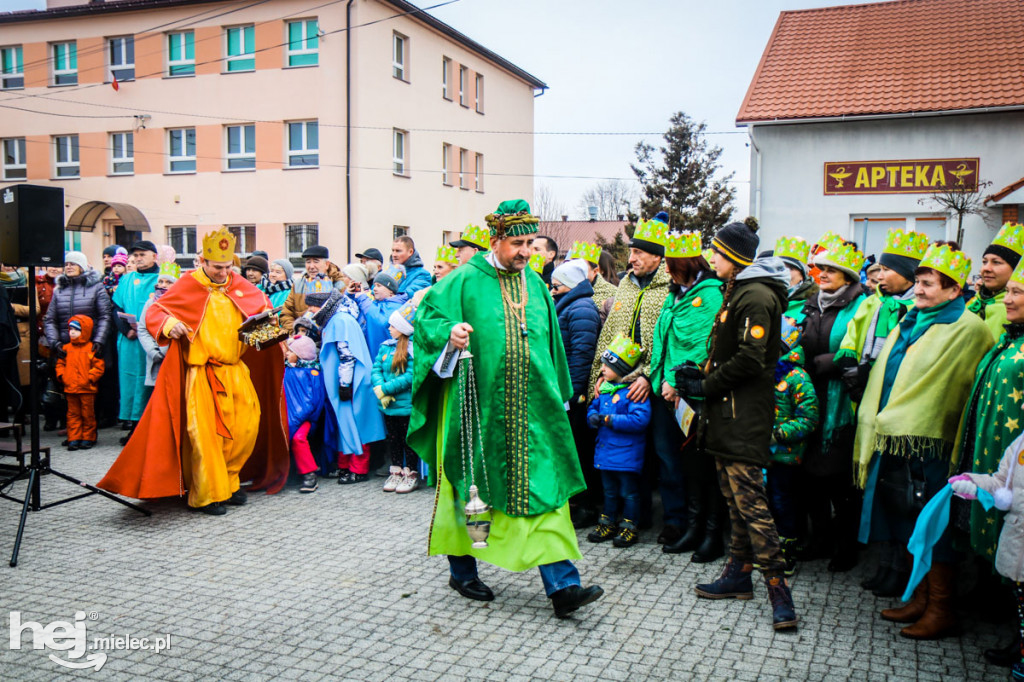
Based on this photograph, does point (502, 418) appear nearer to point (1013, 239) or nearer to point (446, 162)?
point (1013, 239)

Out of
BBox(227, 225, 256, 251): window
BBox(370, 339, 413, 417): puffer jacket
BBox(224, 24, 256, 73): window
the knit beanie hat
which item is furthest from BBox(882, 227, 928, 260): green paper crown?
BBox(224, 24, 256, 73): window

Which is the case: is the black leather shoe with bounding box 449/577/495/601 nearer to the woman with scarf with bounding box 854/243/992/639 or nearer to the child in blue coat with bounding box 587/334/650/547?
the child in blue coat with bounding box 587/334/650/547

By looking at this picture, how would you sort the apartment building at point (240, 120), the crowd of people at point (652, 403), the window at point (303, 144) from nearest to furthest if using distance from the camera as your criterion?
1. the crowd of people at point (652, 403)
2. the apartment building at point (240, 120)
3. the window at point (303, 144)

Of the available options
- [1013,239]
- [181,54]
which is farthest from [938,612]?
[181,54]

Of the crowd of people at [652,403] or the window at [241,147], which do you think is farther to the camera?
the window at [241,147]

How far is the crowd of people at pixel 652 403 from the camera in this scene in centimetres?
433

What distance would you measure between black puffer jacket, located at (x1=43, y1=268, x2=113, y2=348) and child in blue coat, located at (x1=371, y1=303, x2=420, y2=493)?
4.04 m

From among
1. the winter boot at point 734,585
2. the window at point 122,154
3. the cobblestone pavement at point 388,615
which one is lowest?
the cobblestone pavement at point 388,615

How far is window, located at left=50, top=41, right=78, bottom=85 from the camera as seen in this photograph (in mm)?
28234

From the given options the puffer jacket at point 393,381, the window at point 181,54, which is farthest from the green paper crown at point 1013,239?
the window at point 181,54

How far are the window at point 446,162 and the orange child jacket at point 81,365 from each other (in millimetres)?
20752

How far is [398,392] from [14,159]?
28.4m

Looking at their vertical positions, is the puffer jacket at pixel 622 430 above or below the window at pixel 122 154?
below

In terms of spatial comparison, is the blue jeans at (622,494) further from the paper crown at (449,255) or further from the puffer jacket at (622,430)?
the paper crown at (449,255)
